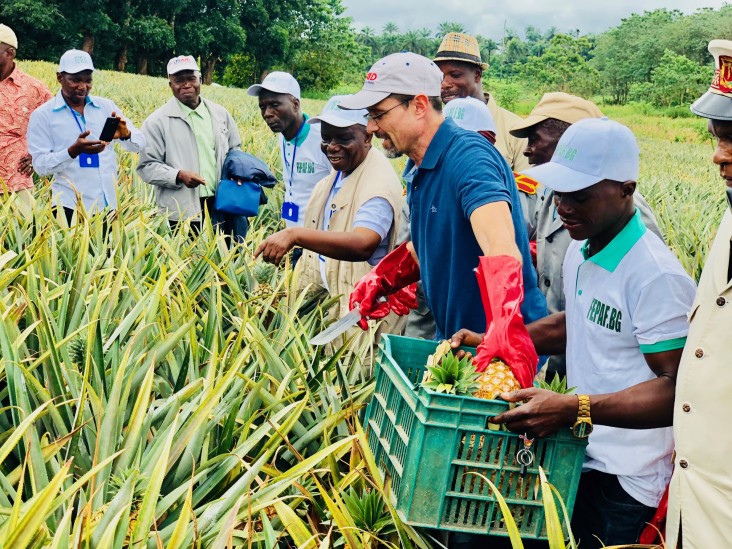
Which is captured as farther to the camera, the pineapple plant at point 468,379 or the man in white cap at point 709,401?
the pineapple plant at point 468,379

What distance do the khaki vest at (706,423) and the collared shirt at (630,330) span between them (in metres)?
0.09

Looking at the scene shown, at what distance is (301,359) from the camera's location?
296cm

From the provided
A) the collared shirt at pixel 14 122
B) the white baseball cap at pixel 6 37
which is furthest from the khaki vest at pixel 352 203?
the white baseball cap at pixel 6 37

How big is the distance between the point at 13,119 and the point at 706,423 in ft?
17.0

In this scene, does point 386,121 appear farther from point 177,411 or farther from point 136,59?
point 136,59

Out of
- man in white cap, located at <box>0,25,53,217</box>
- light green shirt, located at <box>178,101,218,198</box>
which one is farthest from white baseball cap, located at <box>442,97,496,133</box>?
man in white cap, located at <box>0,25,53,217</box>

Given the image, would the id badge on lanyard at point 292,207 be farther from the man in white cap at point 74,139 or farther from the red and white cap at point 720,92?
the red and white cap at point 720,92

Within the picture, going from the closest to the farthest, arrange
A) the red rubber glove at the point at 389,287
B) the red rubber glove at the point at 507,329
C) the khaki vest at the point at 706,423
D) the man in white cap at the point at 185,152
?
1. the khaki vest at the point at 706,423
2. the red rubber glove at the point at 507,329
3. the red rubber glove at the point at 389,287
4. the man in white cap at the point at 185,152

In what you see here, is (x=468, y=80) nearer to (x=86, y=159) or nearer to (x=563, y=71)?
(x=86, y=159)

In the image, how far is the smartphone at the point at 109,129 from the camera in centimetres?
537

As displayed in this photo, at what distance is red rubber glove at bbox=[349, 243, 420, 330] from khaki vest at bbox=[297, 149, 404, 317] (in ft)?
1.64

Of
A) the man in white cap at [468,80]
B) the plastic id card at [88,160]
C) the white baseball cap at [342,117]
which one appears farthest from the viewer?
the plastic id card at [88,160]

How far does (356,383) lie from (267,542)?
1457 millimetres

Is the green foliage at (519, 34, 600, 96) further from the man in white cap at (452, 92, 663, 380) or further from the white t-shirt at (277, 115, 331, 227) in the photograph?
the man in white cap at (452, 92, 663, 380)
